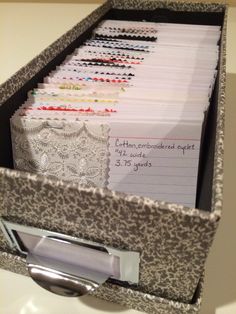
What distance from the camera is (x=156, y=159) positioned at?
1.93ft

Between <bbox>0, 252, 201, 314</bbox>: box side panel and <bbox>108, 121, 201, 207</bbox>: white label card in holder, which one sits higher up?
<bbox>108, 121, 201, 207</bbox>: white label card in holder

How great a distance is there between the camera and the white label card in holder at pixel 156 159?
0.57m

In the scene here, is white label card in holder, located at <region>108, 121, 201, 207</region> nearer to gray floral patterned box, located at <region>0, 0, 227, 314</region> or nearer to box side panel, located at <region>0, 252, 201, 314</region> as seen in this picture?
gray floral patterned box, located at <region>0, 0, 227, 314</region>

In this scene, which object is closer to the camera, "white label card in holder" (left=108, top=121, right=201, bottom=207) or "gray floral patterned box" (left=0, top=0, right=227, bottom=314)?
"gray floral patterned box" (left=0, top=0, right=227, bottom=314)

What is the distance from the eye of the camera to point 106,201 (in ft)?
1.29

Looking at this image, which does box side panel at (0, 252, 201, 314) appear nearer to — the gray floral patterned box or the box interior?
the gray floral patterned box

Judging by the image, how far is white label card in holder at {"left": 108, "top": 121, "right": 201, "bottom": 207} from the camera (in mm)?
574

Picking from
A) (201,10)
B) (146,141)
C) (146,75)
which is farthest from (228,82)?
(146,141)

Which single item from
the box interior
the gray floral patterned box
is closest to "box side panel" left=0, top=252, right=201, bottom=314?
the gray floral patterned box

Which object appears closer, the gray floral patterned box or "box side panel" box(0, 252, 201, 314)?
the gray floral patterned box

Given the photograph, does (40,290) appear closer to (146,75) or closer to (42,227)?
(42,227)

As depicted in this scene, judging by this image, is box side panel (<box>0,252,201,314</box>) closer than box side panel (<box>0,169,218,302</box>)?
No

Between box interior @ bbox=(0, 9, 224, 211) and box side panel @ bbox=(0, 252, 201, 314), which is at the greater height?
box interior @ bbox=(0, 9, 224, 211)

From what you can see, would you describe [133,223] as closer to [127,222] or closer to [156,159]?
[127,222]
